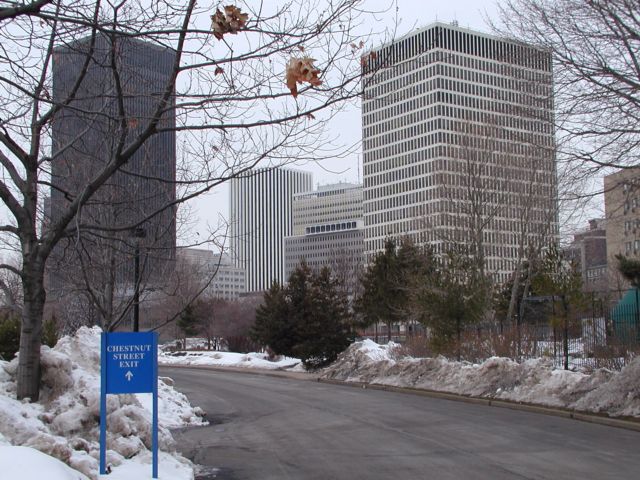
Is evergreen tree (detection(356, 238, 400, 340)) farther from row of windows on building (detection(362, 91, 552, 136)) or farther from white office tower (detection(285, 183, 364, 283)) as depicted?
white office tower (detection(285, 183, 364, 283))

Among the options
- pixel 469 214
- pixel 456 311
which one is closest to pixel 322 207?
pixel 469 214

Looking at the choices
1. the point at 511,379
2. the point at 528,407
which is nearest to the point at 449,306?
the point at 511,379

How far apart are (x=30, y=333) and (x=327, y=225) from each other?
165m

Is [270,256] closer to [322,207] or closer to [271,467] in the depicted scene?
[322,207]

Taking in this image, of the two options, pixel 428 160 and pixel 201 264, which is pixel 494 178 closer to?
pixel 201 264

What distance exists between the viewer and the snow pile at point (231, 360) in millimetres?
41531

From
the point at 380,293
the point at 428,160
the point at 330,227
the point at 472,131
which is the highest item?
the point at 330,227

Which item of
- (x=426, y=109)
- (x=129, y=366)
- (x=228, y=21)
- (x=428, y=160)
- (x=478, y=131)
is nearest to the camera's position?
(x=228, y=21)

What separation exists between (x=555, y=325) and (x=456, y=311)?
4230mm

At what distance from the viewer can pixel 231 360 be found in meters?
47.6

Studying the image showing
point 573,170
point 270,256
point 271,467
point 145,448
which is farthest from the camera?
point 270,256

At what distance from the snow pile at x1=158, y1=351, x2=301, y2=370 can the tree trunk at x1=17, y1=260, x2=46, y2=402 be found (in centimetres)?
3015

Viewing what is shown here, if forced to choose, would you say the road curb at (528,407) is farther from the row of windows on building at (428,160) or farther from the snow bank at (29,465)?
the row of windows on building at (428,160)

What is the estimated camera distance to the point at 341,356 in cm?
3425
